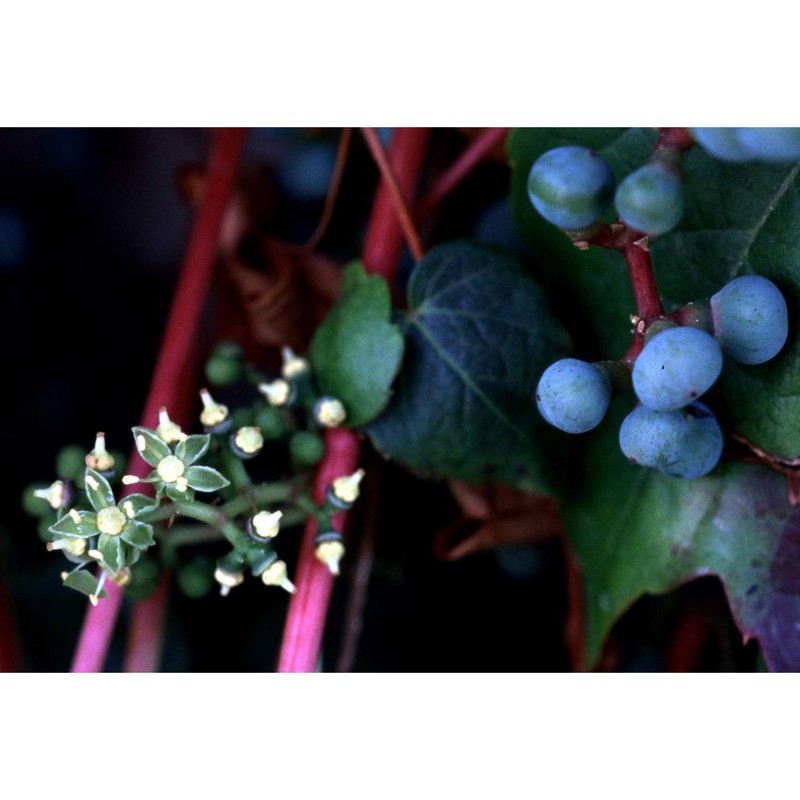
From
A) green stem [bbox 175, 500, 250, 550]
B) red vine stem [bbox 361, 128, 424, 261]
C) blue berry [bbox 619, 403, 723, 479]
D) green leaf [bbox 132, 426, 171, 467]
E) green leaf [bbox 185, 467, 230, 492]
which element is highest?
red vine stem [bbox 361, 128, 424, 261]

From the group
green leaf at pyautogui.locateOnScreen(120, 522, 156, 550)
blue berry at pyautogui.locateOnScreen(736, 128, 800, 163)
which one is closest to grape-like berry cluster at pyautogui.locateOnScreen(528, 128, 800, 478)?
blue berry at pyautogui.locateOnScreen(736, 128, 800, 163)

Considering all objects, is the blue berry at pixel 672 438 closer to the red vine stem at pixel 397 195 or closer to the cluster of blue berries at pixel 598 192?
the cluster of blue berries at pixel 598 192

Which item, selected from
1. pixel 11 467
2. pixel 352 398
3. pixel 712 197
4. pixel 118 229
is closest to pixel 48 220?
pixel 118 229

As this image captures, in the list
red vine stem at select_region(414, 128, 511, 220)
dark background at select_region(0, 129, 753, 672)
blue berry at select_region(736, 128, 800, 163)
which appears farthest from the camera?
dark background at select_region(0, 129, 753, 672)

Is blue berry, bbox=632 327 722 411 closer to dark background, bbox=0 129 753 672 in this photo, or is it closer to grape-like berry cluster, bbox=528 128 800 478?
grape-like berry cluster, bbox=528 128 800 478

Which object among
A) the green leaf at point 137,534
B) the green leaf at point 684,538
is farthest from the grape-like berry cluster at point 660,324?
the green leaf at point 137,534

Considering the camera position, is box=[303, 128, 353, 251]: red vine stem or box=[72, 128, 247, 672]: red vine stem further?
box=[303, 128, 353, 251]: red vine stem
